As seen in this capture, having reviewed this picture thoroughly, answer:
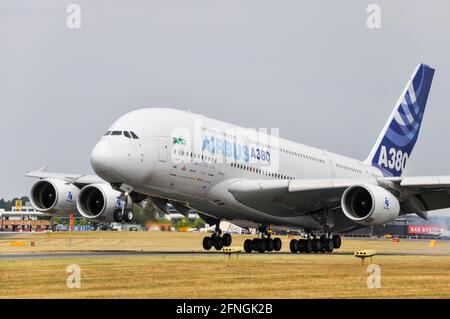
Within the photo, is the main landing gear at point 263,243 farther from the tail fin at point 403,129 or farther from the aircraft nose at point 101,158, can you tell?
the aircraft nose at point 101,158

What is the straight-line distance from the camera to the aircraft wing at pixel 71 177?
135ft

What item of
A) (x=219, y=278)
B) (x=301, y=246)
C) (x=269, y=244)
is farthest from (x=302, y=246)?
(x=219, y=278)

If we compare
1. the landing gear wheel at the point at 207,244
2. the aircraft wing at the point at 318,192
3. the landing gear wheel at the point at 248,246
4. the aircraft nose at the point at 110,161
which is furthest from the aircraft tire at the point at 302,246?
the aircraft nose at the point at 110,161

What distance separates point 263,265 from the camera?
2898 centimetres

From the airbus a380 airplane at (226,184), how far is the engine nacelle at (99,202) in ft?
0.15

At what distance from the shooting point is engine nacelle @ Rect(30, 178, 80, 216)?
41094 mm

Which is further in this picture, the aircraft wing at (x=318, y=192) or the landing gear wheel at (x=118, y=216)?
the aircraft wing at (x=318, y=192)

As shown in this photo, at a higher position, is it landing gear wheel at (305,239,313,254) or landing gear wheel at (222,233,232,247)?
landing gear wheel at (222,233,232,247)

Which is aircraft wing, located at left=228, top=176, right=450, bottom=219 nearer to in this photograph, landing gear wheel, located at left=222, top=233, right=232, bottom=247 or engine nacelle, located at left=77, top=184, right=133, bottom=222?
landing gear wheel, located at left=222, top=233, right=232, bottom=247

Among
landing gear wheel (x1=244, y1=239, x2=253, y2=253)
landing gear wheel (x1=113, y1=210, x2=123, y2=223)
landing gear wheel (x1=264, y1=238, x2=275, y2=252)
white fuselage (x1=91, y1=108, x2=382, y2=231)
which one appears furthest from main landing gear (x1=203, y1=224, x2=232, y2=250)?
landing gear wheel (x1=113, y1=210, x2=123, y2=223)

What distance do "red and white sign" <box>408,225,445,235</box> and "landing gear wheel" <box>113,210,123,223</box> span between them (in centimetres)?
3954
